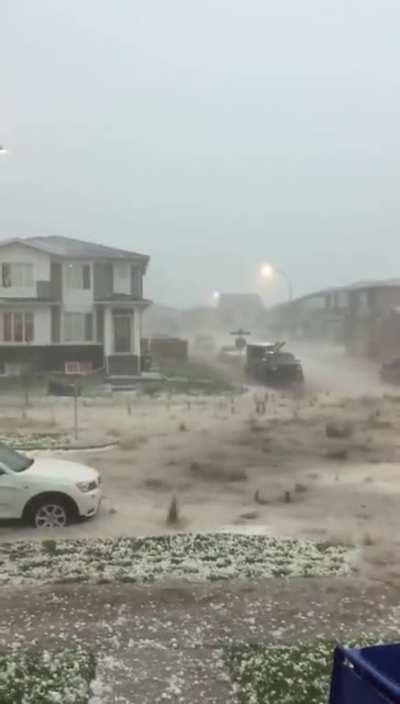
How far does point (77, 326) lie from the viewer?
3023 cm

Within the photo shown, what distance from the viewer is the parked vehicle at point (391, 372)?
28783 mm

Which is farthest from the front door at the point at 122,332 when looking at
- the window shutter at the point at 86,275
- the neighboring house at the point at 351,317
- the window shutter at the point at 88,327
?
the neighboring house at the point at 351,317

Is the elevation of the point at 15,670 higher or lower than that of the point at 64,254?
lower

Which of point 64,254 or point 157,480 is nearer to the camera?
point 157,480

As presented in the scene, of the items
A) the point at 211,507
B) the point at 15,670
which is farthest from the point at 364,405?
the point at 15,670

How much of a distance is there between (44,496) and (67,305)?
73.9ft

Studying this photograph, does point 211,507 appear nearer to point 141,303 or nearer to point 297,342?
point 141,303

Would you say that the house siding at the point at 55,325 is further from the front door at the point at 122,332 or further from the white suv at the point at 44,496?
the white suv at the point at 44,496

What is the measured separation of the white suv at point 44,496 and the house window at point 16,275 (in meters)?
22.7

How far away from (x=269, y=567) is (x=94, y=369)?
2262 centimetres

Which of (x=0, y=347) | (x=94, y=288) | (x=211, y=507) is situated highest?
(x=94, y=288)

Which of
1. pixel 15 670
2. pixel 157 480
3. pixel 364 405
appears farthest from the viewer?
pixel 364 405

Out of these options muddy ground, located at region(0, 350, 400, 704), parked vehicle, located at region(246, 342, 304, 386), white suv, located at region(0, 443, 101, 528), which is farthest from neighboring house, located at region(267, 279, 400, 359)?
white suv, located at region(0, 443, 101, 528)

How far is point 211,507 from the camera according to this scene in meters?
9.91
